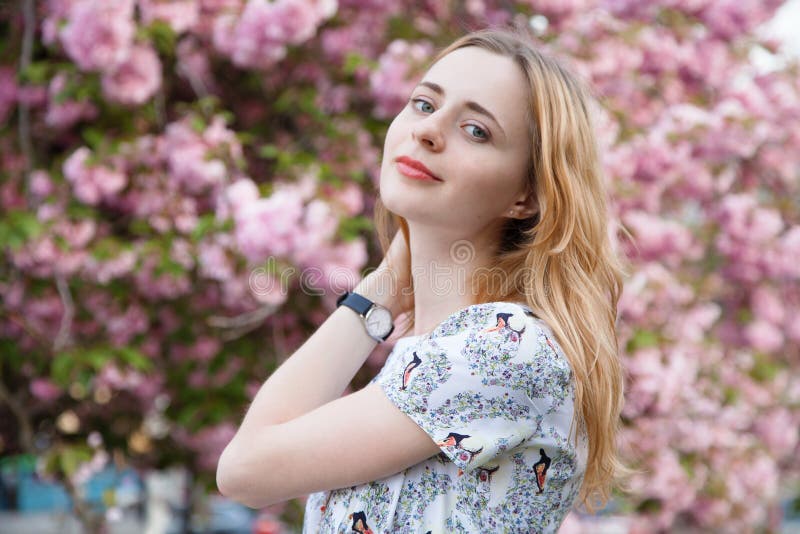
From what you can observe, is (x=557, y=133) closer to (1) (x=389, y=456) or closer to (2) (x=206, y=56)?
(1) (x=389, y=456)

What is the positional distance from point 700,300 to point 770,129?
797 mm

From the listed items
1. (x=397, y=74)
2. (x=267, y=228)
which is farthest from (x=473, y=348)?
(x=397, y=74)

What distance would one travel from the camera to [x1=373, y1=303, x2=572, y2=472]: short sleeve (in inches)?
41.9

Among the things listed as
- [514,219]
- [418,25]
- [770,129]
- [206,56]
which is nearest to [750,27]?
[770,129]

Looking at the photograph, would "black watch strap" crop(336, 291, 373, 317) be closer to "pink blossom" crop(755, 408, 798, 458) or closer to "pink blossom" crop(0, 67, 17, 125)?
"pink blossom" crop(0, 67, 17, 125)

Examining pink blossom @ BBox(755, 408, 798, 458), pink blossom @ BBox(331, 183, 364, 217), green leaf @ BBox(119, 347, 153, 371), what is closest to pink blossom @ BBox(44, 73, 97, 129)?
green leaf @ BBox(119, 347, 153, 371)

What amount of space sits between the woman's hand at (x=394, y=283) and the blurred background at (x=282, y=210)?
3.78ft

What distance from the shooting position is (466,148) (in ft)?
3.86

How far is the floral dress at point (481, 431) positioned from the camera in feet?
3.51

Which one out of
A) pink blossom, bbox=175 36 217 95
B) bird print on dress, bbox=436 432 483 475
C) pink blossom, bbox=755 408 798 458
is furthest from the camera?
pink blossom, bbox=755 408 798 458

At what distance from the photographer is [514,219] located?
4.28 feet

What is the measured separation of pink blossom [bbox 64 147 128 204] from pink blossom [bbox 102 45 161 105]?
0.77ft

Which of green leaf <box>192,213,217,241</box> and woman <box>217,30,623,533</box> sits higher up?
woman <box>217,30,623,533</box>

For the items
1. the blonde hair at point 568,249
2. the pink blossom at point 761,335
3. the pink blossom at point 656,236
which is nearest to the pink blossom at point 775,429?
the pink blossom at point 761,335
